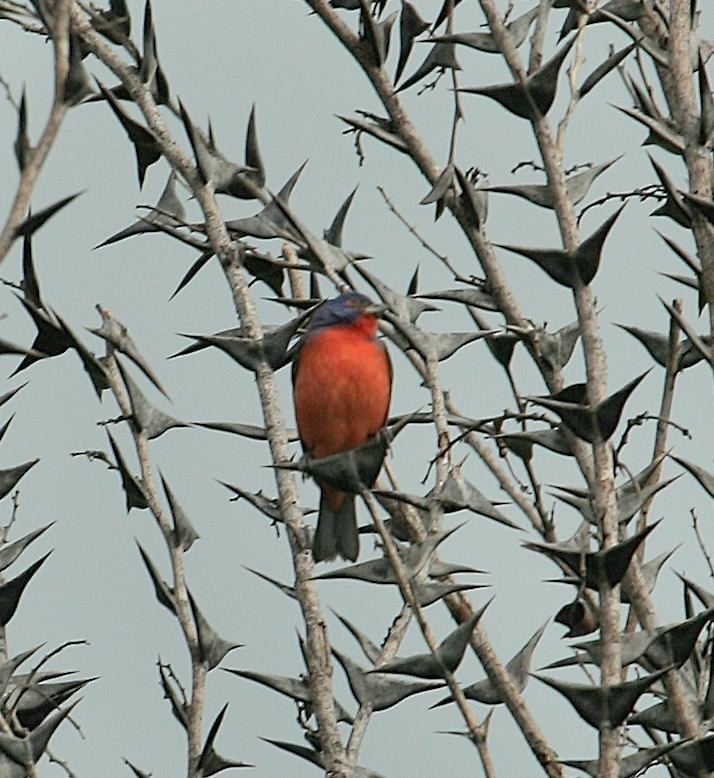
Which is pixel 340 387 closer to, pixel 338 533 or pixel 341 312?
pixel 341 312

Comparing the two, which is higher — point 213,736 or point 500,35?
point 500,35

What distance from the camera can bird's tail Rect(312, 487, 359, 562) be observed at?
643 cm

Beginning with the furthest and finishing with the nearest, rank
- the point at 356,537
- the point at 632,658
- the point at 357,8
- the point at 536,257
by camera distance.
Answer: the point at 356,537 < the point at 357,8 < the point at 536,257 < the point at 632,658

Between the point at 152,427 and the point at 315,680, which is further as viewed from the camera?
the point at 152,427

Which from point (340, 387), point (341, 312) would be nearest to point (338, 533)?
point (340, 387)

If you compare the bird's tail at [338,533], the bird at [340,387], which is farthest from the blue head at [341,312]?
the bird's tail at [338,533]

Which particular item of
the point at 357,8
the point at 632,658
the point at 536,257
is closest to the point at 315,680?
the point at 632,658

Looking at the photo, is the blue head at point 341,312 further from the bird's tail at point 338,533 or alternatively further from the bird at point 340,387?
the bird's tail at point 338,533

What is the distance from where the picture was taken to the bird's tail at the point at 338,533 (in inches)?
253

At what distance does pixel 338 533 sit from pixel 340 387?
24.7 inches

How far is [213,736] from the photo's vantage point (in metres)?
3.95

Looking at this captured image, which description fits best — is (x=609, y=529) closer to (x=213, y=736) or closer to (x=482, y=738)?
(x=482, y=738)

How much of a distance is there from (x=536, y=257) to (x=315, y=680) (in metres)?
1.13

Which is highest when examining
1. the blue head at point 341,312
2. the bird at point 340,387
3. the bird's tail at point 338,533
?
the blue head at point 341,312
